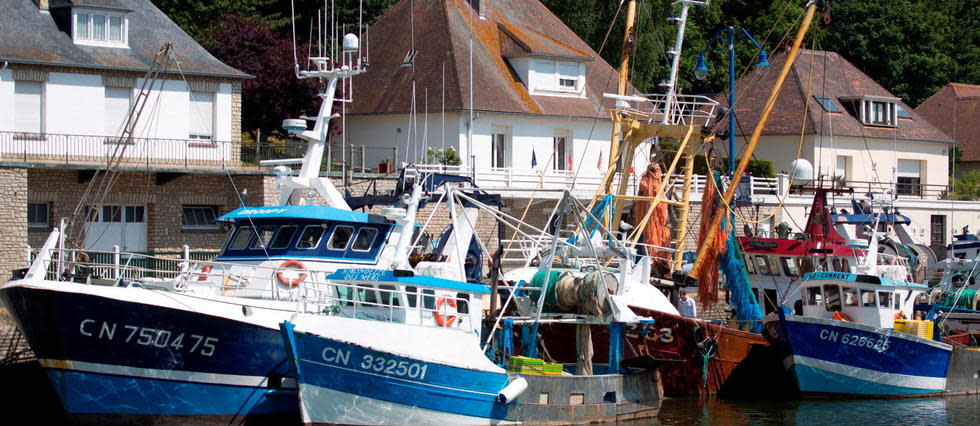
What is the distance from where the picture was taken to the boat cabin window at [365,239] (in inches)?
953

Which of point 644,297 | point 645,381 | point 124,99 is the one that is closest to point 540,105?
point 124,99

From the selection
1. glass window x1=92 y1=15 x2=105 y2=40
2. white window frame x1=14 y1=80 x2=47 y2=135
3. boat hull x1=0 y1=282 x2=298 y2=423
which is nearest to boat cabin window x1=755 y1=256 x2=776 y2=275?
boat hull x1=0 y1=282 x2=298 y2=423

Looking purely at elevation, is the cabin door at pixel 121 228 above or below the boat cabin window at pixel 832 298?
above

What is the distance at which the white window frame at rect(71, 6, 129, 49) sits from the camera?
35.4 metres

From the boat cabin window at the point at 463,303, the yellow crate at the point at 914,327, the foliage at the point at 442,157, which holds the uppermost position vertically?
the foliage at the point at 442,157

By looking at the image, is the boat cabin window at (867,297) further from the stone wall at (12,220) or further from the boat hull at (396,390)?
the stone wall at (12,220)

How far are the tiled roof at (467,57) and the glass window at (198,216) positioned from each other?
27.0 ft

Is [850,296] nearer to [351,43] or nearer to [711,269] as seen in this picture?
[711,269]

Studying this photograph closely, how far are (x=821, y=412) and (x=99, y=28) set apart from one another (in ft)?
69.6

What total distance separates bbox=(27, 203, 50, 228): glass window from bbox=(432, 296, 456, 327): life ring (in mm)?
15948

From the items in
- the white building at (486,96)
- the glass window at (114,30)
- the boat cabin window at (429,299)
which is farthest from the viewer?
the white building at (486,96)

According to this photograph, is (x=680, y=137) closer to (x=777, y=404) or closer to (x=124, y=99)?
(x=777, y=404)

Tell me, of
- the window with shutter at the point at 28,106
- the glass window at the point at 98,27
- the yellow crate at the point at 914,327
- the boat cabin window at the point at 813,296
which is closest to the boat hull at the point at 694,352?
the boat cabin window at the point at 813,296

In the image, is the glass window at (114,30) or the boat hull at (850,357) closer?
the boat hull at (850,357)
